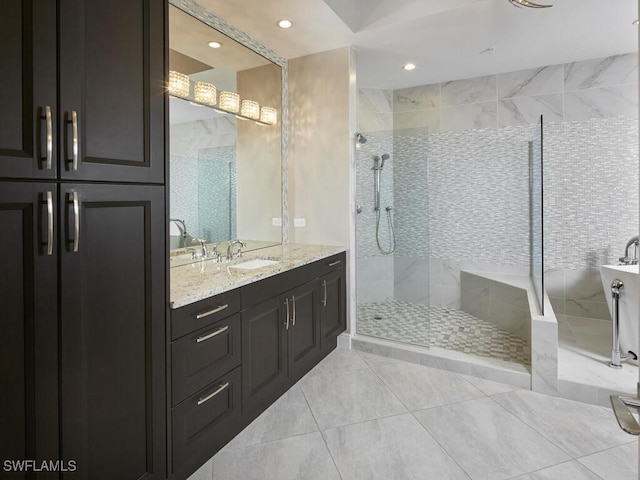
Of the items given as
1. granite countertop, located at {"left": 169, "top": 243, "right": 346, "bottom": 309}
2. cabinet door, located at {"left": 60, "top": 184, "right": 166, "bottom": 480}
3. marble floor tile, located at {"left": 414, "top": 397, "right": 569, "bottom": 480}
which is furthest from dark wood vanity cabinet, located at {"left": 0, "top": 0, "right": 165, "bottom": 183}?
marble floor tile, located at {"left": 414, "top": 397, "right": 569, "bottom": 480}

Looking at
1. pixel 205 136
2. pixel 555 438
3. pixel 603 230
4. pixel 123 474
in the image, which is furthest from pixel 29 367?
pixel 603 230

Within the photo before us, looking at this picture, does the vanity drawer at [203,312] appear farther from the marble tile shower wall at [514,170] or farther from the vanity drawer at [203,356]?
the marble tile shower wall at [514,170]

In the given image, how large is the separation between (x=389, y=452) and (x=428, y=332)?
1482mm

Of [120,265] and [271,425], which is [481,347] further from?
[120,265]

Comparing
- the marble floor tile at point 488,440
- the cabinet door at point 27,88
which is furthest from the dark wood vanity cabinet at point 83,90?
the marble floor tile at point 488,440

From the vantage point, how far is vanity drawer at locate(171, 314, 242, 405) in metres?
1.63

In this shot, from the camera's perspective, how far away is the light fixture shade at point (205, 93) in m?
2.61

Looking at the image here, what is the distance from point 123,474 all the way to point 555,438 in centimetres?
215

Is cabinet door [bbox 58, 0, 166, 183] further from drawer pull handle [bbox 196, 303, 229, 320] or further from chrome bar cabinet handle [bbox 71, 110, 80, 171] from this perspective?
drawer pull handle [bbox 196, 303, 229, 320]

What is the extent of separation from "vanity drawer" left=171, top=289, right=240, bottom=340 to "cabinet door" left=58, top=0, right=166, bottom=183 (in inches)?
23.1

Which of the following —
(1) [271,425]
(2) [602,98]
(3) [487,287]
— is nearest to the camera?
(1) [271,425]

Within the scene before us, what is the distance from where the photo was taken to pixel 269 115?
3.33 metres

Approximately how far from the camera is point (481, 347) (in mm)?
3244

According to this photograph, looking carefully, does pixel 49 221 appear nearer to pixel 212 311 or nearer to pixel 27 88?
pixel 27 88
